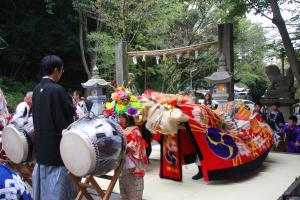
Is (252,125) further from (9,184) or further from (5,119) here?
(9,184)

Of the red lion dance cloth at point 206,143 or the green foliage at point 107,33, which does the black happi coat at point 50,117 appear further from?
the green foliage at point 107,33

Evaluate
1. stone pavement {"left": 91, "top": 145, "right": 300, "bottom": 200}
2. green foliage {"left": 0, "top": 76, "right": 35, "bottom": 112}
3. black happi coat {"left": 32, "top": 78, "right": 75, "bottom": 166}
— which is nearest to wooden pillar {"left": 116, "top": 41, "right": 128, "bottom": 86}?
stone pavement {"left": 91, "top": 145, "right": 300, "bottom": 200}

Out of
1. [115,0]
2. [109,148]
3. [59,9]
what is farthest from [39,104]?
[59,9]

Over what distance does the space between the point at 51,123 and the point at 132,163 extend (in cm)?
121

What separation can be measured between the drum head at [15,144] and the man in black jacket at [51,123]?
67cm

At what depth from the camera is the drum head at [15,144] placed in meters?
4.10

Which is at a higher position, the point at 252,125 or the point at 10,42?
the point at 10,42

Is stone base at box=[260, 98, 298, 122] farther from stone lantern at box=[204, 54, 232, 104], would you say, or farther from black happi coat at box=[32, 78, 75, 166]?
black happi coat at box=[32, 78, 75, 166]

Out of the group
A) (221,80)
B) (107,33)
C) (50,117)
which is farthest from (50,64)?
(107,33)

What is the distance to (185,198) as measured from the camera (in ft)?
15.8

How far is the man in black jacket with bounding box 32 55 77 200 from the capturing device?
3.33 metres

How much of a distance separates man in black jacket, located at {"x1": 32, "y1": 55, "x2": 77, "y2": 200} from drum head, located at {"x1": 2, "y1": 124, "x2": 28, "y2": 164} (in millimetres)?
674

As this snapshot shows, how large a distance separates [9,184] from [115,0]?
1527cm

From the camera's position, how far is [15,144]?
418cm
